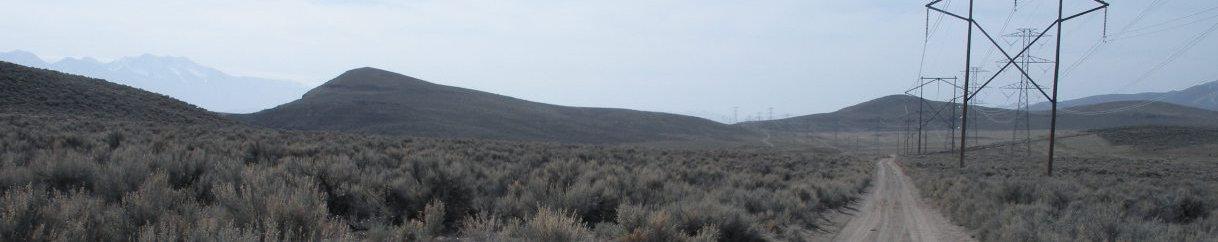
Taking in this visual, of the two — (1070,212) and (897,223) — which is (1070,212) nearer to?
(1070,212)

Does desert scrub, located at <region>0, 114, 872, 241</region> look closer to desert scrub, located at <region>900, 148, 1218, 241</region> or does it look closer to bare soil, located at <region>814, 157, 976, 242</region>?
bare soil, located at <region>814, 157, 976, 242</region>

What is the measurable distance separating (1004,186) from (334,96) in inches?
4218

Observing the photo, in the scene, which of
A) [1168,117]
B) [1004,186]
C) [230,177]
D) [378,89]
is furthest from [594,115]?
[1168,117]

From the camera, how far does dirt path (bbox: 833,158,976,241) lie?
13.5 metres

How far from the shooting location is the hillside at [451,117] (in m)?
93.4

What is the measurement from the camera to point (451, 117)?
103 m

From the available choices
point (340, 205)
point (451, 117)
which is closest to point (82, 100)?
point (340, 205)

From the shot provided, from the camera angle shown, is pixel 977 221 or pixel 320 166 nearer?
pixel 320 166

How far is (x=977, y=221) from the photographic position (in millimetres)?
14625

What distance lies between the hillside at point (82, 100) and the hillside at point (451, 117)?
99.8ft

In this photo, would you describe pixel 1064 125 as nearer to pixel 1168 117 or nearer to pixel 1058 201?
pixel 1168 117

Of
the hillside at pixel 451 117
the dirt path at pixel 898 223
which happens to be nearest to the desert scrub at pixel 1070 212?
the dirt path at pixel 898 223

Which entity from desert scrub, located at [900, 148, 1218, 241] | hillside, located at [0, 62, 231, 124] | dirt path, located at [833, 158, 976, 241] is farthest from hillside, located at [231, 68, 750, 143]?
desert scrub, located at [900, 148, 1218, 241]

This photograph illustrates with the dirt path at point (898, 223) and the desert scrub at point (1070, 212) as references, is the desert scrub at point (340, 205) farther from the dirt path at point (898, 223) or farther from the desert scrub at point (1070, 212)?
the desert scrub at point (1070, 212)
